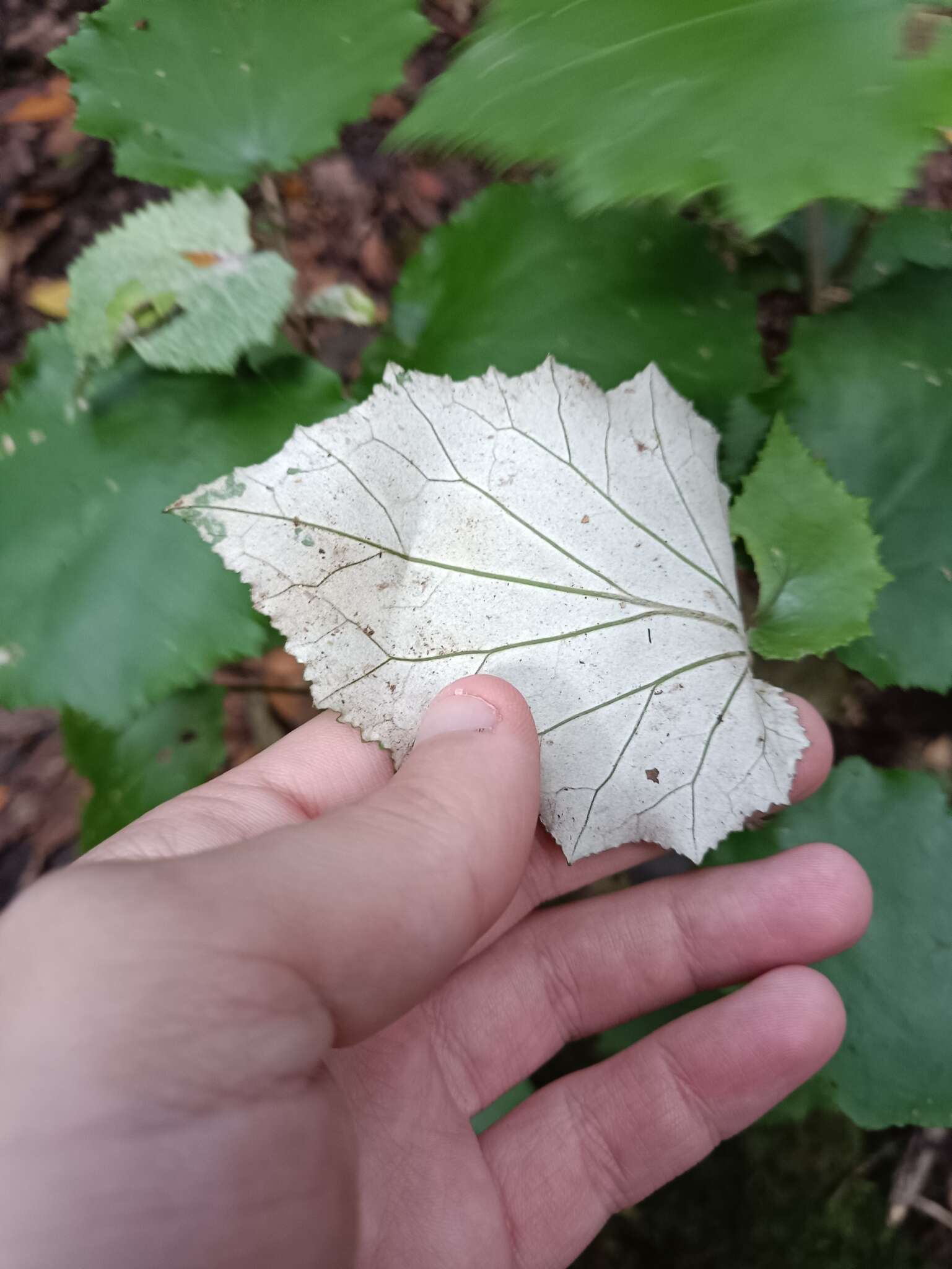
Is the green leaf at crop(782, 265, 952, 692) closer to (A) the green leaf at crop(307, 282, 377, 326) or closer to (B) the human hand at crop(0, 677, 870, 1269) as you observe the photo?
(B) the human hand at crop(0, 677, 870, 1269)

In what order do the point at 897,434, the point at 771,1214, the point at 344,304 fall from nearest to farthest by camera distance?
1. the point at 897,434
2. the point at 344,304
3. the point at 771,1214

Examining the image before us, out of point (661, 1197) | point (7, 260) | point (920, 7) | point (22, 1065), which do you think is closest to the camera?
point (22, 1065)

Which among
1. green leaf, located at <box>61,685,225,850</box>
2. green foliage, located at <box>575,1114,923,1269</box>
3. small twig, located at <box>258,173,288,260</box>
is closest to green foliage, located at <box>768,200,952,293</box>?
small twig, located at <box>258,173,288,260</box>

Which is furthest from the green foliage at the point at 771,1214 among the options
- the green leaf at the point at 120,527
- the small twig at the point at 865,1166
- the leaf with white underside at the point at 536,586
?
the green leaf at the point at 120,527

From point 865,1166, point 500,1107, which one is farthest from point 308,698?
point 865,1166

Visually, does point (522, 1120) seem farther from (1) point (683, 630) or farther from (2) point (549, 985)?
(1) point (683, 630)

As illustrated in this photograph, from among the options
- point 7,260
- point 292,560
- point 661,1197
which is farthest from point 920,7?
point 7,260

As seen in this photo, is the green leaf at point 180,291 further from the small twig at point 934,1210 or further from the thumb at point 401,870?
the small twig at point 934,1210

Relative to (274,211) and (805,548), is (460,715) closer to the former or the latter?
(805,548)
